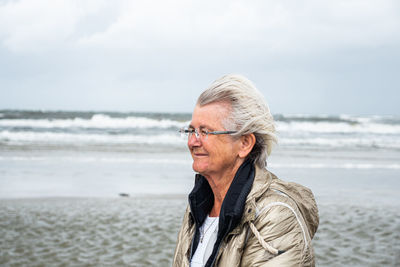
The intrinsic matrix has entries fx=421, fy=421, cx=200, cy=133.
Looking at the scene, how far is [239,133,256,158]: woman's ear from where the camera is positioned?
173 centimetres

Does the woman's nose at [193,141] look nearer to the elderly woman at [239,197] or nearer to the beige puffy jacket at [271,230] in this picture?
the elderly woman at [239,197]

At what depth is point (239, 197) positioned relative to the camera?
62.8 inches

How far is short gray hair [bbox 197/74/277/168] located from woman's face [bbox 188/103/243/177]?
3 centimetres

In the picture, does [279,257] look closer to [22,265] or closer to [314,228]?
[314,228]

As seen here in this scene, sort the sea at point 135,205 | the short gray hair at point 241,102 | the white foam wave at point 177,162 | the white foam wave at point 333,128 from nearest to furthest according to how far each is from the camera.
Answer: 1. the short gray hair at point 241,102
2. the sea at point 135,205
3. the white foam wave at point 177,162
4. the white foam wave at point 333,128

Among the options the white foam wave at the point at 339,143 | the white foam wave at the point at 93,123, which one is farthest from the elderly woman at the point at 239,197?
the white foam wave at the point at 93,123

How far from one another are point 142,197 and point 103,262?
330cm

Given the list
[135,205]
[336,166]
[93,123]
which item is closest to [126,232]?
[135,205]

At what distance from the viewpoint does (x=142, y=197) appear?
8.34 metres

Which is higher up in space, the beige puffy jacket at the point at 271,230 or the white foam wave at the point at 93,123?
the beige puffy jacket at the point at 271,230

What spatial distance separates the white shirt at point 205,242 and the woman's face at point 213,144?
0.24 metres

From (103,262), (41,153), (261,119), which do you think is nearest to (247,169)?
(261,119)

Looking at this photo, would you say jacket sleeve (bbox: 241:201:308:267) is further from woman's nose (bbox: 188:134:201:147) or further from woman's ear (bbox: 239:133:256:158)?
woman's nose (bbox: 188:134:201:147)

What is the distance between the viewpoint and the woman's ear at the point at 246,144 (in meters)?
1.73
